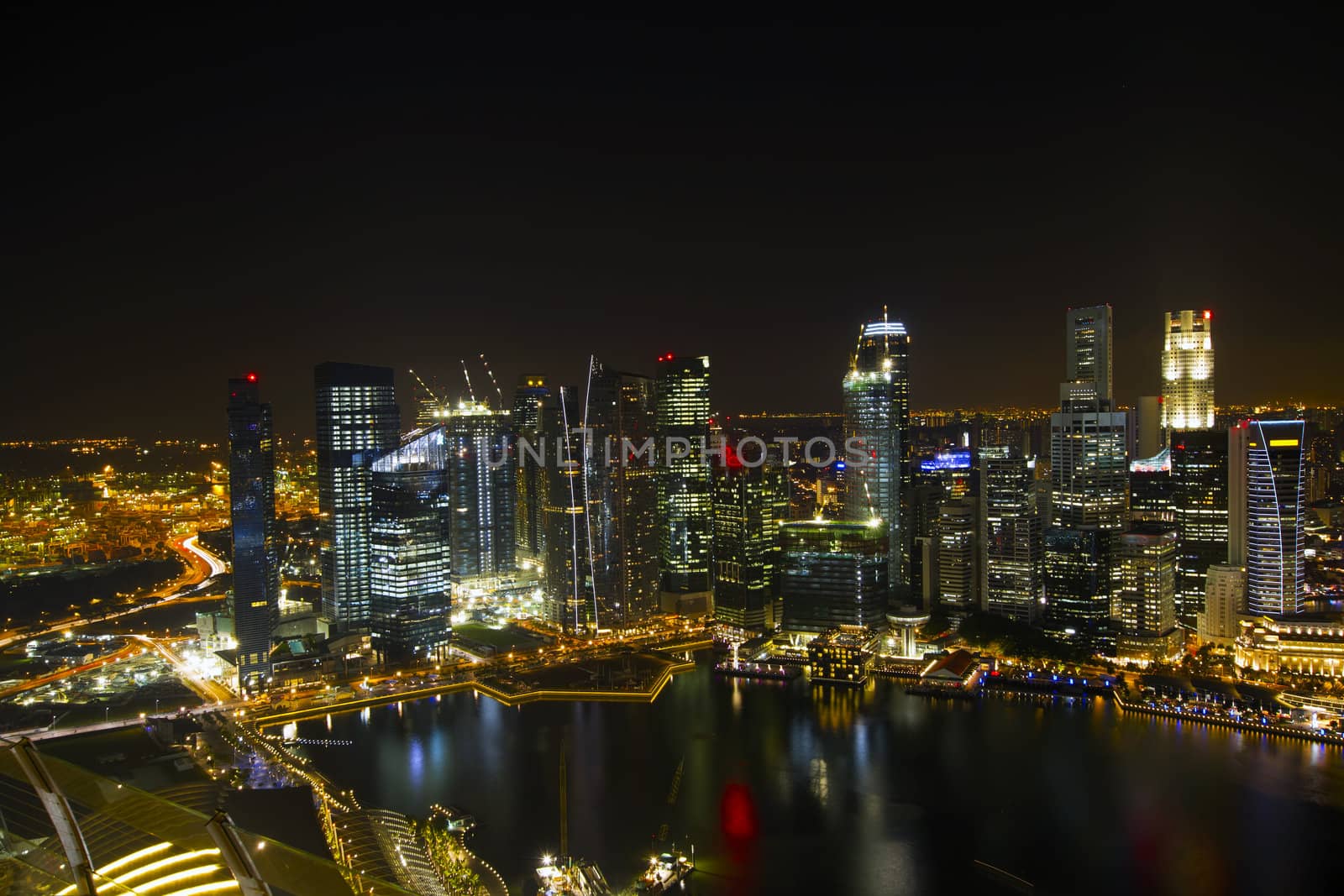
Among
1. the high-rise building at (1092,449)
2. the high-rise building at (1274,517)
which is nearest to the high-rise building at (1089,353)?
the high-rise building at (1092,449)

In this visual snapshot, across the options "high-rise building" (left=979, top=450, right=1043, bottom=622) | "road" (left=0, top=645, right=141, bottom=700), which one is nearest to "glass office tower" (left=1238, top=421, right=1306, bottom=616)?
"high-rise building" (left=979, top=450, right=1043, bottom=622)

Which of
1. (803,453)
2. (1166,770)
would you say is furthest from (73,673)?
(803,453)

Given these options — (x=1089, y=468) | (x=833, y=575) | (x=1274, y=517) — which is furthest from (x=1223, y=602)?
(x=833, y=575)

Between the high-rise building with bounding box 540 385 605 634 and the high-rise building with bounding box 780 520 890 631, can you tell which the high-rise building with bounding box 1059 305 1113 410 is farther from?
the high-rise building with bounding box 540 385 605 634

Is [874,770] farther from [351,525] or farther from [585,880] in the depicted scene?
[351,525]

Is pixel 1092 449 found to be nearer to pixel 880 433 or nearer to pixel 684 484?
pixel 880 433

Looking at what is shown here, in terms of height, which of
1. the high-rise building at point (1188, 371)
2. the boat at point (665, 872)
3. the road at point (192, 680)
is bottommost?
the boat at point (665, 872)

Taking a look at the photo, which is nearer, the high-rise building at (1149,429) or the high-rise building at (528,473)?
the high-rise building at (528,473)

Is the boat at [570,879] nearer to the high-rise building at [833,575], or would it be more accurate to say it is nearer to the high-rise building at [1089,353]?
the high-rise building at [833,575]
